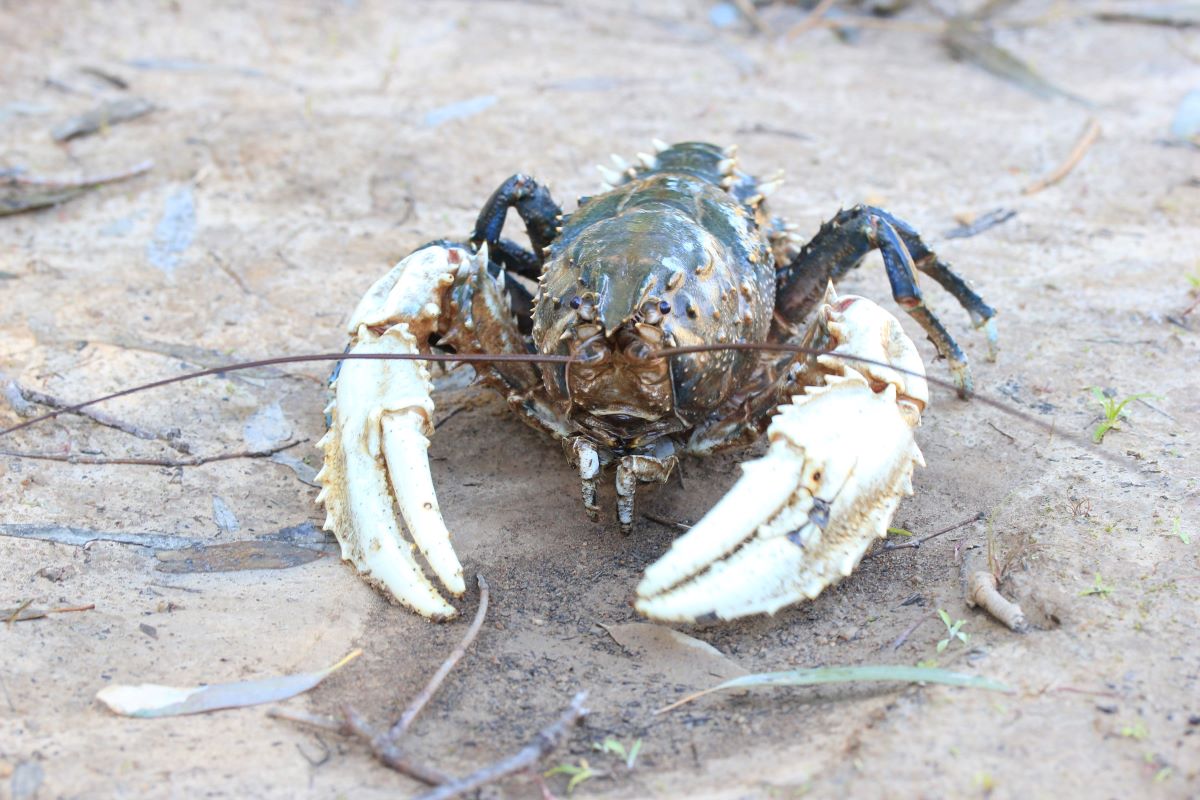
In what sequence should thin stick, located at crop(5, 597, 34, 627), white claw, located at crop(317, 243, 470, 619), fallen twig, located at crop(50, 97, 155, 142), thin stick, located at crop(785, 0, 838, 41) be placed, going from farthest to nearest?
1. thin stick, located at crop(785, 0, 838, 41)
2. fallen twig, located at crop(50, 97, 155, 142)
3. white claw, located at crop(317, 243, 470, 619)
4. thin stick, located at crop(5, 597, 34, 627)

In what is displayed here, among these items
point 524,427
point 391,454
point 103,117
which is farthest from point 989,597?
point 103,117

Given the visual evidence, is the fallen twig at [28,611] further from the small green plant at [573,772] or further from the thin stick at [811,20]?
the thin stick at [811,20]

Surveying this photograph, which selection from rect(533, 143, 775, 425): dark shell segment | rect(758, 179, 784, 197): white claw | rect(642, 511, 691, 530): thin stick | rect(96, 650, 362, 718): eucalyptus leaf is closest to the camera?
rect(96, 650, 362, 718): eucalyptus leaf

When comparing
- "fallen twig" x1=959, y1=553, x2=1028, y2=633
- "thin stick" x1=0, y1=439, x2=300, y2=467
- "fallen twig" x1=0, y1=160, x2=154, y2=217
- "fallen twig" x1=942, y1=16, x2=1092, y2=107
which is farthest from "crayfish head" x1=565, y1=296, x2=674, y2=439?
"fallen twig" x1=942, y1=16, x2=1092, y2=107

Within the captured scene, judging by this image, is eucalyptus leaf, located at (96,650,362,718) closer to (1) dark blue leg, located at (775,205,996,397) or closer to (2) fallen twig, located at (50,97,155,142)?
(1) dark blue leg, located at (775,205,996,397)

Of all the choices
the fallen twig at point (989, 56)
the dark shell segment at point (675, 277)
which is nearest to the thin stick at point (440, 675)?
the dark shell segment at point (675, 277)

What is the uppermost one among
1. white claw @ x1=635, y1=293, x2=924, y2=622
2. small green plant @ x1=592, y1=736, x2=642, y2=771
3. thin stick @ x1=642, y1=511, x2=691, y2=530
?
white claw @ x1=635, y1=293, x2=924, y2=622

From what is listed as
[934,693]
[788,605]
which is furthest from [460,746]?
[934,693]
